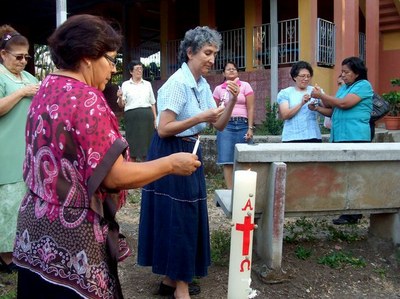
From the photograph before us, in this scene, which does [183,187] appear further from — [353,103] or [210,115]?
[353,103]

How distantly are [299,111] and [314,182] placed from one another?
1397mm

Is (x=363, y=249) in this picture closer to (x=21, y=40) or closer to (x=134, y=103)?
(x=21, y=40)

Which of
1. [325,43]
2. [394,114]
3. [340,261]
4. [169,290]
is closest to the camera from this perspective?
[169,290]

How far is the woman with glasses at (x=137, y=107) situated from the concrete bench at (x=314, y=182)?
3604mm

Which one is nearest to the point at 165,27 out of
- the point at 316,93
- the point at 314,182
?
the point at 316,93

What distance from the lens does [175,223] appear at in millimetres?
2941

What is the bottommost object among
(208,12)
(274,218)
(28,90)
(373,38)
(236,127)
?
(274,218)

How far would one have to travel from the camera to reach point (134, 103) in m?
6.97

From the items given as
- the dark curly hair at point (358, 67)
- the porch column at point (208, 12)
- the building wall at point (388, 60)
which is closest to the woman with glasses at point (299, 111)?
the dark curly hair at point (358, 67)

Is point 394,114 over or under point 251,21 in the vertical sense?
under

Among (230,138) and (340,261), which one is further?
(230,138)

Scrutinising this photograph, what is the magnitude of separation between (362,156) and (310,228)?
1215mm

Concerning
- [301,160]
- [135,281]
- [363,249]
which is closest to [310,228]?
[363,249]

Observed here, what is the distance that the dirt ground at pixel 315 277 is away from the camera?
3.33 meters
